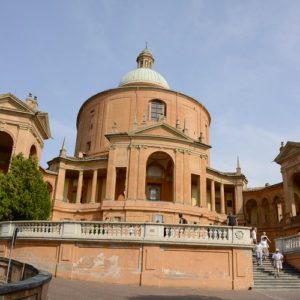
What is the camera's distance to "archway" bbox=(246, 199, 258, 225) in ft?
145

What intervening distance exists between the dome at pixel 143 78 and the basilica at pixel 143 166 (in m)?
0.14

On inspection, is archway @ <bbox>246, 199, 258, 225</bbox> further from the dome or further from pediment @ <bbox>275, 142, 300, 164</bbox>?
the dome

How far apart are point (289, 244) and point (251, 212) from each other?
85.0 feet

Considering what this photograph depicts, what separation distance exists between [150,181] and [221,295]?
21.3 meters

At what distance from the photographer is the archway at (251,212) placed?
44.3 m

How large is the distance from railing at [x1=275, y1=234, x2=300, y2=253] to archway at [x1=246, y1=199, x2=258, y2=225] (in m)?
23.5

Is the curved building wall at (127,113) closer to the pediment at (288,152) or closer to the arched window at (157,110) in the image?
the arched window at (157,110)

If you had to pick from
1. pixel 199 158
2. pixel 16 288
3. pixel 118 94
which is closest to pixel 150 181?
pixel 199 158

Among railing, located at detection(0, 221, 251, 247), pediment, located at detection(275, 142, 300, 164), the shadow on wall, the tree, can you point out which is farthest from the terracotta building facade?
the shadow on wall

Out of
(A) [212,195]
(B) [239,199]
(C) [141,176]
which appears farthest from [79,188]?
(B) [239,199]

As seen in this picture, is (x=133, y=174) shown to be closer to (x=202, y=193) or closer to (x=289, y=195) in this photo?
(x=202, y=193)

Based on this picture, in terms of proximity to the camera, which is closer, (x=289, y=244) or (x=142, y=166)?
(x=289, y=244)

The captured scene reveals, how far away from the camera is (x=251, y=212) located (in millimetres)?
45344

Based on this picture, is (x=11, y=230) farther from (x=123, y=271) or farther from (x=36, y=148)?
(x=36, y=148)
